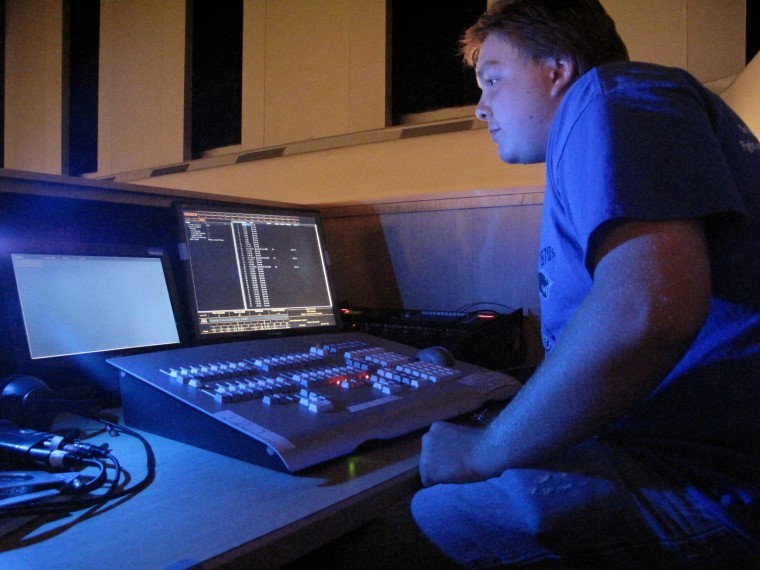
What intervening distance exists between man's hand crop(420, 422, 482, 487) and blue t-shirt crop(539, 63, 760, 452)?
0.56ft

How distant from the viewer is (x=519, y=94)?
33.7 inches

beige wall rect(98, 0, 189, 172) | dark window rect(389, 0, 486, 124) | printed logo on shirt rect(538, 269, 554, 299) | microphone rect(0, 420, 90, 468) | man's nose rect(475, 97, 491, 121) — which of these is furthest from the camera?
beige wall rect(98, 0, 189, 172)

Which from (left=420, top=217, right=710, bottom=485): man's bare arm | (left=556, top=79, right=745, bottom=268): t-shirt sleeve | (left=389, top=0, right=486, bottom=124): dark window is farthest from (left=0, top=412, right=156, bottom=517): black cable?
(left=389, top=0, right=486, bottom=124): dark window

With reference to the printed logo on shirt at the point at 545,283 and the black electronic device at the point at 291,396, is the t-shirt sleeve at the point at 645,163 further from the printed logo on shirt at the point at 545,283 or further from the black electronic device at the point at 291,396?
the black electronic device at the point at 291,396

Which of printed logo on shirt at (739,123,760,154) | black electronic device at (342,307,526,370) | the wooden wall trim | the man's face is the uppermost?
the man's face

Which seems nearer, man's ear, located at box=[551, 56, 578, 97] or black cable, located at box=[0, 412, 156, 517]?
black cable, located at box=[0, 412, 156, 517]

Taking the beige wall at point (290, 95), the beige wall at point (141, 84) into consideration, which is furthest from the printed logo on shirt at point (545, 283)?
the beige wall at point (141, 84)

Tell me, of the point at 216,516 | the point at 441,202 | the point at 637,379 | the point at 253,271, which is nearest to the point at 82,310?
the point at 253,271

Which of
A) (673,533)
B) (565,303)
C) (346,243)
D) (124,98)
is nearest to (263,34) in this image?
(124,98)

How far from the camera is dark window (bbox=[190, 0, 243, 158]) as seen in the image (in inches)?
154

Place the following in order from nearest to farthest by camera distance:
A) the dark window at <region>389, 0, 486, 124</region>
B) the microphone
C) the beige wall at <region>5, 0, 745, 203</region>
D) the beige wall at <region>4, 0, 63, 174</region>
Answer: the microphone
the beige wall at <region>5, 0, 745, 203</region>
the dark window at <region>389, 0, 486, 124</region>
the beige wall at <region>4, 0, 63, 174</region>

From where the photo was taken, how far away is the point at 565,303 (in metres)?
0.74

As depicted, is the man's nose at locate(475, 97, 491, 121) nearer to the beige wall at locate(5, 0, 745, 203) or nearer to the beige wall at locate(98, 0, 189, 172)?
the beige wall at locate(5, 0, 745, 203)

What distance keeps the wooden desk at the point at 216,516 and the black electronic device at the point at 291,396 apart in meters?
0.02
